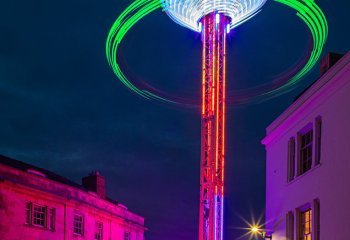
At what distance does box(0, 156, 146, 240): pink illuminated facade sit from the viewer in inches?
1609

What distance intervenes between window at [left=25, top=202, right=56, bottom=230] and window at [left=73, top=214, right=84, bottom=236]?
3.31 meters

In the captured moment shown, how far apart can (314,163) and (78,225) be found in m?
26.3

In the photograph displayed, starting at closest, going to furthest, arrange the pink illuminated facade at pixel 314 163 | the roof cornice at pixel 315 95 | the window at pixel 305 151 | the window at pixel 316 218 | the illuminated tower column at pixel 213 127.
A: the pink illuminated facade at pixel 314 163
the roof cornice at pixel 315 95
the illuminated tower column at pixel 213 127
the window at pixel 316 218
the window at pixel 305 151

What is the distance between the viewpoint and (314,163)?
26.5 m

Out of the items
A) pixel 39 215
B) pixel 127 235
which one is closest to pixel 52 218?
pixel 39 215

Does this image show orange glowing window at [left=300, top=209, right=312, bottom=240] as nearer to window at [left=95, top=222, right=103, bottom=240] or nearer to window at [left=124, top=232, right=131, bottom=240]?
window at [left=95, top=222, right=103, bottom=240]

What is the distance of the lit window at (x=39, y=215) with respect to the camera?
43344mm

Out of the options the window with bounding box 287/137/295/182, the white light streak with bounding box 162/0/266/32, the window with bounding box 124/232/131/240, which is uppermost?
the white light streak with bounding box 162/0/266/32

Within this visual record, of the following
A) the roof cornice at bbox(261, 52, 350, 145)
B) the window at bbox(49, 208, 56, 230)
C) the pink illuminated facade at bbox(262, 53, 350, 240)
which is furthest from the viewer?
the window at bbox(49, 208, 56, 230)

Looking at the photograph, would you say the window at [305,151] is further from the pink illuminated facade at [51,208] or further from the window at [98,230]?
the window at [98,230]

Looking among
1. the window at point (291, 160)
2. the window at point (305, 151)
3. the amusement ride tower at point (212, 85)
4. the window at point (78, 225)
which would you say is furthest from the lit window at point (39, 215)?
the window at point (305, 151)

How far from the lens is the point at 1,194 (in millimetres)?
40156

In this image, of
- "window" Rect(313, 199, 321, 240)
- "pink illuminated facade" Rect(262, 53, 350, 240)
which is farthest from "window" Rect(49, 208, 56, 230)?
"window" Rect(313, 199, 321, 240)

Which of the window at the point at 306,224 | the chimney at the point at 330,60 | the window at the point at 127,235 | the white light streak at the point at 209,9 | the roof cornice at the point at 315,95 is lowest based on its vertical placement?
the window at the point at 306,224
